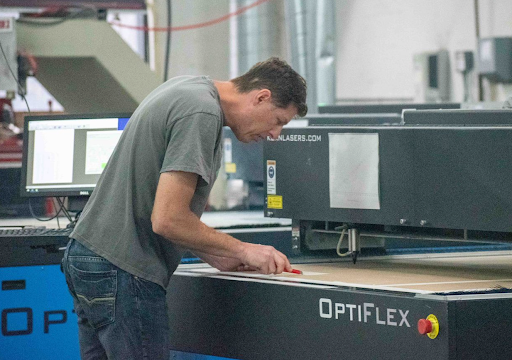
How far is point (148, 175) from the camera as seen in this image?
61.8 inches

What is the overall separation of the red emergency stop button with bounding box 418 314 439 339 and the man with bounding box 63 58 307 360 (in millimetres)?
368

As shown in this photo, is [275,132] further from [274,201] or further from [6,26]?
[6,26]

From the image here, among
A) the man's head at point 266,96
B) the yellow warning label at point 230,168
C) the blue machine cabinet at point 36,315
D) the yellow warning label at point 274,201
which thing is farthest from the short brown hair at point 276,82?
the yellow warning label at point 230,168

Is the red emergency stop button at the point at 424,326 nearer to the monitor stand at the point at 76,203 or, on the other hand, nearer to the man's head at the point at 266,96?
the man's head at the point at 266,96

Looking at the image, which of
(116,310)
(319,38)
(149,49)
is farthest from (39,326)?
(149,49)

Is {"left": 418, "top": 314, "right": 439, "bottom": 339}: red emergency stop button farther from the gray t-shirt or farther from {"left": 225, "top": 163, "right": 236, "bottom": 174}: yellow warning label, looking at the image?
{"left": 225, "top": 163, "right": 236, "bottom": 174}: yellow warning label

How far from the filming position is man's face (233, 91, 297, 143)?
5.41 feet

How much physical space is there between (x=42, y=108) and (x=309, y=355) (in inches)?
213

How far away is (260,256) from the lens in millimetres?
1590

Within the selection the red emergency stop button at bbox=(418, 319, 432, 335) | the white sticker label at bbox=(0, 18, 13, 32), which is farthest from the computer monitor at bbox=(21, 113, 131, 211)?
the red emergency stop button at bbox=(418, 319, 432, 335)

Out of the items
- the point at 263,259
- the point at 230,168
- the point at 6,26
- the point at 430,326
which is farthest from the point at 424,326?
the point at 6,26

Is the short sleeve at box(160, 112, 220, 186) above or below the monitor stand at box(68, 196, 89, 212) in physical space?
above

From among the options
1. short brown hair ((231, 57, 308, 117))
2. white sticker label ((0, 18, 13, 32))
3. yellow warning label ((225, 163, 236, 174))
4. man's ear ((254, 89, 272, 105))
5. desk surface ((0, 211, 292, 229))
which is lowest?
desk surface ((0, 211, 292, 229))

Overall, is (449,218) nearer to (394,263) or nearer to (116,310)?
(394,263)
